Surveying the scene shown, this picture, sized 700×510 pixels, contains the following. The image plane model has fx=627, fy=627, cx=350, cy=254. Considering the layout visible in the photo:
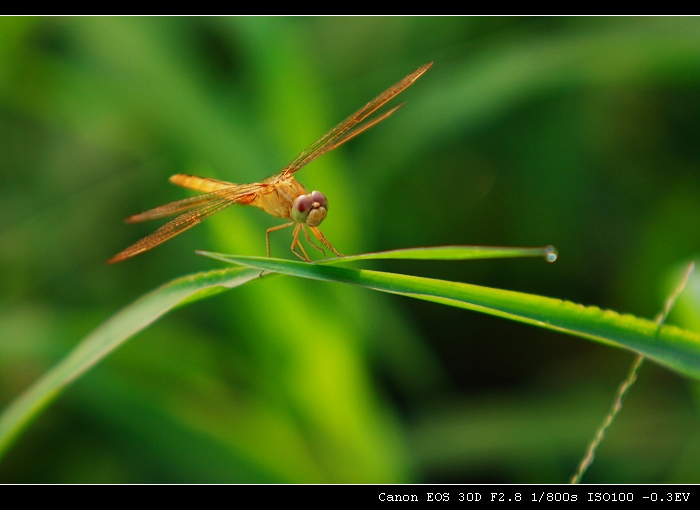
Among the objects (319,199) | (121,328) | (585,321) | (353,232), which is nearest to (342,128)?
(319,199)

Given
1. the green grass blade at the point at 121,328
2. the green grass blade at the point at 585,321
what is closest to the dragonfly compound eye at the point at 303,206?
the green grass blade at the point at 121,328

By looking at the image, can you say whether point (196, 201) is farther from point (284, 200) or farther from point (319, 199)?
point (319, 199)

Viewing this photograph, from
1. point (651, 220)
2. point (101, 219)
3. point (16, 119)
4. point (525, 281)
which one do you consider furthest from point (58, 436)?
point (651, 220)

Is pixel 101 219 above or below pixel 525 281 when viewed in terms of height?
above

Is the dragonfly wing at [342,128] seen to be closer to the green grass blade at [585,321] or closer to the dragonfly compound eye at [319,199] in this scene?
the dragonfly compound eye at [319,199]
